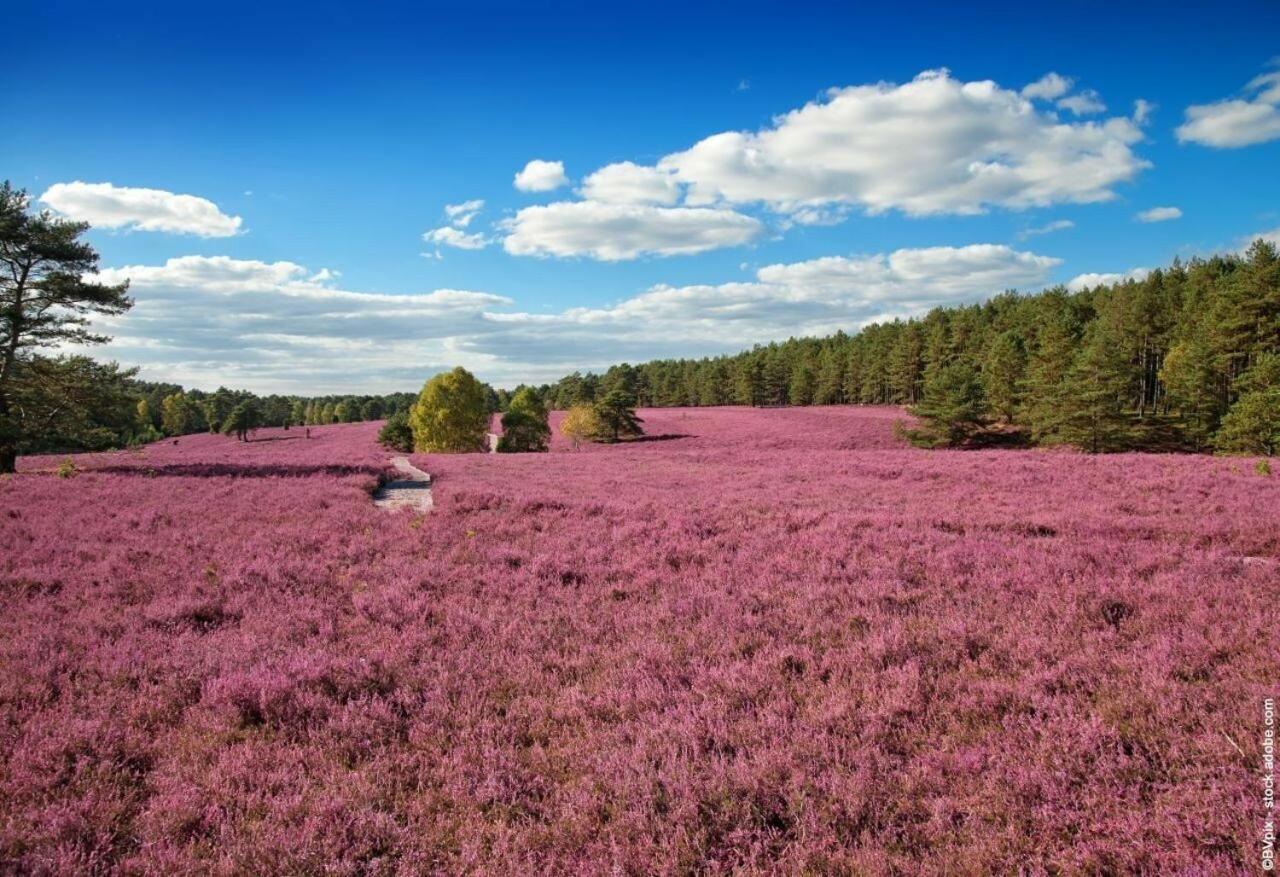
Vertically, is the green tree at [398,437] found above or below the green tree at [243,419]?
below

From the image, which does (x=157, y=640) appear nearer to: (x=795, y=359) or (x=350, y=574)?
(x=350, y=574)

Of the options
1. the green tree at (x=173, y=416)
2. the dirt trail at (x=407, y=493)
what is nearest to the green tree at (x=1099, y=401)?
the dirt trail at (x=407, y=493)

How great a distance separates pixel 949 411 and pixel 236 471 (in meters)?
48.5

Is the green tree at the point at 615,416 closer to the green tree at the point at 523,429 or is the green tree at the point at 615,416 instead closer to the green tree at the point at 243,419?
the green tree at the point at 523,429

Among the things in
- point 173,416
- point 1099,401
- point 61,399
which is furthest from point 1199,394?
point 173,416

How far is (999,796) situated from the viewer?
4023 mm

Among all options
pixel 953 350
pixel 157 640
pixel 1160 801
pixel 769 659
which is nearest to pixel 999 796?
pixel 1160 801

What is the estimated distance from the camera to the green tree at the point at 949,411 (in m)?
49.6

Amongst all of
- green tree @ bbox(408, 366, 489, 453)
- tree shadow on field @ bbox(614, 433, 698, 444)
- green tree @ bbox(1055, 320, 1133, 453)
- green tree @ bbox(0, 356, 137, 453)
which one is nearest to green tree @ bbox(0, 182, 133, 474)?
green tree @ bbox(0, 356, 137, 453)

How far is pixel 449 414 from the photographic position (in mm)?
55094

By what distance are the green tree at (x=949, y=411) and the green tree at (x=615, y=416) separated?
30.5 m

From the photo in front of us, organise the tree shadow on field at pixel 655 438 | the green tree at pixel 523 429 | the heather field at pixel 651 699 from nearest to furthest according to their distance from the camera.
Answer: the heather field at pixel 651 699, the green tree at pixel 523 429, the tree shadow on field at pixel 655 438

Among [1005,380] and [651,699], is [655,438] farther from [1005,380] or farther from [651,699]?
[651,699]

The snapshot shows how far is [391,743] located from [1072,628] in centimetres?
705
